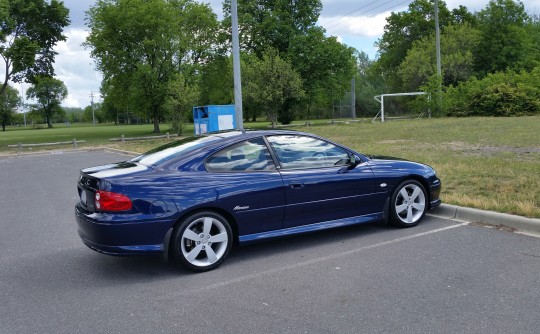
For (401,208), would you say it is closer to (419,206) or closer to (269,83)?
(419,206)

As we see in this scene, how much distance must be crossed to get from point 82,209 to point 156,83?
32114mm

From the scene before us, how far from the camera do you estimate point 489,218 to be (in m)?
5.97

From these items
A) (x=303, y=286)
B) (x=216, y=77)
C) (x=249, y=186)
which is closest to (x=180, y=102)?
(x=216, y=77)

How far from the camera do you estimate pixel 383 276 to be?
431 centimetres

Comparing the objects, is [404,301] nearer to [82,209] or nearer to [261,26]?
[82,209]

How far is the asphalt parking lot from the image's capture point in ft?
11.3

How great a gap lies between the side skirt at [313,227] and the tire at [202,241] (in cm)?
24

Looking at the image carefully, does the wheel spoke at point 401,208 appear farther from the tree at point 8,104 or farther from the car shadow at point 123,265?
the tree at point 8,104

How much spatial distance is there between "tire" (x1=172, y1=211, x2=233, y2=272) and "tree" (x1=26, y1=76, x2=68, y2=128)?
119m

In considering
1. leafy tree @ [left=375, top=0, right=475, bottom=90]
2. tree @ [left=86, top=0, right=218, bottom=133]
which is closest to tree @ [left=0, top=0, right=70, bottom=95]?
tree @ [left=86, top=0, right=218, bottom=133]

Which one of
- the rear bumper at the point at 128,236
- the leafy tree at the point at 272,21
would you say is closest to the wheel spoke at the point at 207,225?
the rear bumper at the point at 128,236

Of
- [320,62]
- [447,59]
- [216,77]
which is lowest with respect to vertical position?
[216,77]

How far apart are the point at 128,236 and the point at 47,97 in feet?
406

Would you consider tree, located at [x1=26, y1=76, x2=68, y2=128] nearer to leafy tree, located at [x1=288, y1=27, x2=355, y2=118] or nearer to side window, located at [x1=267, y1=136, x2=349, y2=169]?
leafy tree, located at [x1=288, y1=27, x2=355, y2=118]
